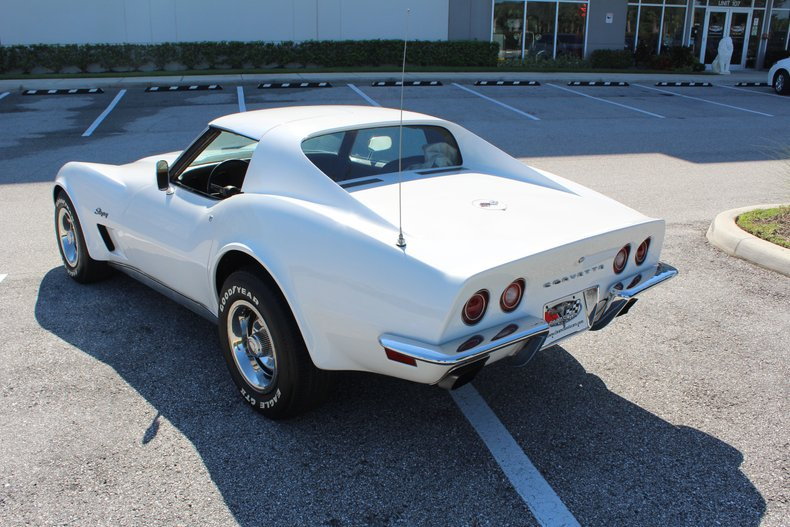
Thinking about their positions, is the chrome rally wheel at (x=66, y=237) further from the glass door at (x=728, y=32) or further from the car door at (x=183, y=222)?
the glass door at (x=728, y=32)

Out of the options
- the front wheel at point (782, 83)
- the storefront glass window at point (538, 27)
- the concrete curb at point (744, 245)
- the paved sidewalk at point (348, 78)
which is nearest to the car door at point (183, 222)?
the concrete curb at point (744, 245)

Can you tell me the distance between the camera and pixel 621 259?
12.3ft

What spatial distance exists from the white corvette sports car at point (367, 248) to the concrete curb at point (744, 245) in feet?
8.10

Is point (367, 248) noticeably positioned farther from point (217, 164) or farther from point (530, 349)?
point (217, 164)

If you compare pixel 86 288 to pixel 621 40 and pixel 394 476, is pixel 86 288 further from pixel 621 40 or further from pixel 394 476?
pixel 621 40

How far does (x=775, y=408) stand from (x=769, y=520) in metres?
1.04

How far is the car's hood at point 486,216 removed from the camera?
3141mm

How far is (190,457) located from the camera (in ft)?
11.0

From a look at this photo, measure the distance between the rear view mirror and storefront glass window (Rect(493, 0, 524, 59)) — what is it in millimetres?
21558

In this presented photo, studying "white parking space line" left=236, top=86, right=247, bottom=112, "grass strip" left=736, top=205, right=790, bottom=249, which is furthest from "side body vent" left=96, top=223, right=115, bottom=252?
"white parking space line" left=236, top=86, right=247, bottom=112

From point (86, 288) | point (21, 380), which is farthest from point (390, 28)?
point (21, 380)

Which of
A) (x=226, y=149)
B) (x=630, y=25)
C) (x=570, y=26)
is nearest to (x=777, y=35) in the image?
(x=630, y=25)

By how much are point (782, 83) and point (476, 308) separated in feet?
67.1

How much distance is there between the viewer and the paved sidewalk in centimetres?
1858
